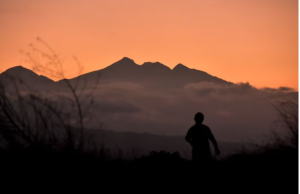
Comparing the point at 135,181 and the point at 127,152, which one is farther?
the point at 127,152

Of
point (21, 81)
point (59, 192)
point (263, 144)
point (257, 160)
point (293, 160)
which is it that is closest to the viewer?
point (59, 192)

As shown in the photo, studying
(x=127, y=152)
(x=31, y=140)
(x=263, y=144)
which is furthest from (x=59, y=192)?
(x=263, y=144)

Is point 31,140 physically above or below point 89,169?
above

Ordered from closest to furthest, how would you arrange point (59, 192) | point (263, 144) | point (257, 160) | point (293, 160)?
point (59, 192), point (293, 160), point (257, 160), point (263, 144)

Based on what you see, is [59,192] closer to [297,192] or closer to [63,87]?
[63,87]

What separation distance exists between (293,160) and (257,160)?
0.88 m

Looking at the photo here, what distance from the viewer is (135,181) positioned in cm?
915

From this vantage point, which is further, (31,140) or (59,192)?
(31,140)

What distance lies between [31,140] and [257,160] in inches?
194

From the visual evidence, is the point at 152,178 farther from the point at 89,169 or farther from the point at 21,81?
the point at 21,81

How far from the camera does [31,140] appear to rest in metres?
9.05

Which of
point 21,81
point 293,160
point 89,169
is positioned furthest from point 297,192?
point 21,81

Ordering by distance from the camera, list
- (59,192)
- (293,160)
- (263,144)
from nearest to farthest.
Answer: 1. (59,192)
2. (293,160)
3. (263,144)

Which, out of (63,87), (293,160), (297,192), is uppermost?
(63,87)
